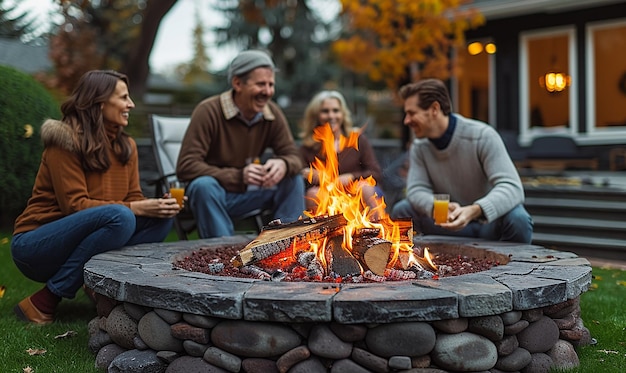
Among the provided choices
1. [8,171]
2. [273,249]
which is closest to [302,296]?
[273,249]

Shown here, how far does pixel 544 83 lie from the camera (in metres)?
11.2

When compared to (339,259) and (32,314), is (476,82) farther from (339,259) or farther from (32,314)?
(32,314)

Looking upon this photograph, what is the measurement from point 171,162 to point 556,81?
8.02 m

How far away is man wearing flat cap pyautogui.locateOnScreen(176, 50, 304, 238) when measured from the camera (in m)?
4.14

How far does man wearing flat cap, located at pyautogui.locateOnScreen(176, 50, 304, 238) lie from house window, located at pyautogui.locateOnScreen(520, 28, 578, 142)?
729cm

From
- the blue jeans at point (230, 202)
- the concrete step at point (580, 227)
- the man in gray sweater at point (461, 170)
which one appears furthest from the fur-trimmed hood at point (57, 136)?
the concrete step at point (580, 227)

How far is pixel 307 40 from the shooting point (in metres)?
17.4

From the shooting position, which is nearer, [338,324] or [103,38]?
[338,324]

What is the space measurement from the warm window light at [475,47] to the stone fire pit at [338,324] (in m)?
9.61

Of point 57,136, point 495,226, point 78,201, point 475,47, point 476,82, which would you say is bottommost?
point 495,226

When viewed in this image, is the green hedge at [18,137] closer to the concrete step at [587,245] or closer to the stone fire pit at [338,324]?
the stone fire pit at [338,324]

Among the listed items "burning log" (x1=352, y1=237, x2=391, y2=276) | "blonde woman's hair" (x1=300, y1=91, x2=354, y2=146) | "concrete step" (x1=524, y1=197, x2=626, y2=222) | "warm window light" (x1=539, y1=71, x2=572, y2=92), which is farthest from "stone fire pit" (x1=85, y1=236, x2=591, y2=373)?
"warm window light" (x1=539, y1=71, x2=572, y2=92)

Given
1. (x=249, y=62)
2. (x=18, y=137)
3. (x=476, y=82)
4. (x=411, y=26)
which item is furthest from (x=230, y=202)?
(x=476, y=82)

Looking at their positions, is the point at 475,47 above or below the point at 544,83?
above
